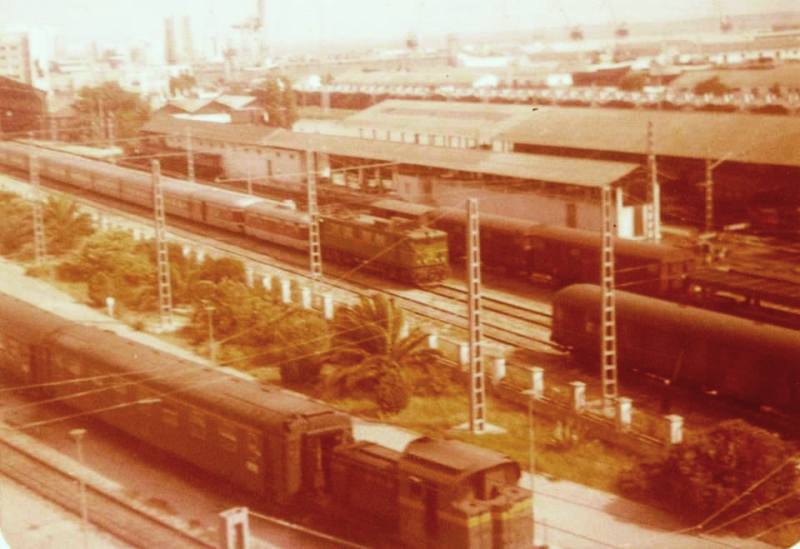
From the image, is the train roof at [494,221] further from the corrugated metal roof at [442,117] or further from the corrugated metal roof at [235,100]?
the corrugated metal roof at [235,100]

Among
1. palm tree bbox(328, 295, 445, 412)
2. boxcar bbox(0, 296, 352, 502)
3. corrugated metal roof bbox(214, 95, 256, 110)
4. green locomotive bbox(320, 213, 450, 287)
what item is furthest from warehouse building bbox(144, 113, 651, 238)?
boxcar bbox(0, 296, 352, 502)

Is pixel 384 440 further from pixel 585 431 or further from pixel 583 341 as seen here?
pixel 583 341

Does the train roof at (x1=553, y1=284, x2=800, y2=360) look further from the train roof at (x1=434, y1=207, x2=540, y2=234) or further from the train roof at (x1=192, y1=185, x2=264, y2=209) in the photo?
the train roof at (x1=192, y1=185, x2=264, y2=209)

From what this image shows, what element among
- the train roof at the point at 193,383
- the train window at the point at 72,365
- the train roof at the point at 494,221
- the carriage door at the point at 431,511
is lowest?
the carriage door at the point at 431,511

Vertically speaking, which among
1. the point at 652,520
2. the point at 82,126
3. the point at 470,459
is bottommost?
the point at 652,520

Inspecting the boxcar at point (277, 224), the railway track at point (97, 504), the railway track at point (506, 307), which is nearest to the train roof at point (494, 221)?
the railway track at point (506, 307)

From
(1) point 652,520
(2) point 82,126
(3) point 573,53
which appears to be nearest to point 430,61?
(3) point 573,53
